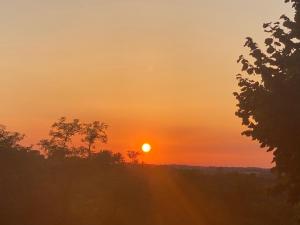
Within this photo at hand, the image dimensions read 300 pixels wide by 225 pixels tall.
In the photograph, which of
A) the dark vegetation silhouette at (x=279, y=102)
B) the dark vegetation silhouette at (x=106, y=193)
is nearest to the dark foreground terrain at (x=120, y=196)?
the dark vegetation silhouette at (x=106, y=193)

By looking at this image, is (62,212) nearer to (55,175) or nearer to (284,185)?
(55,175)

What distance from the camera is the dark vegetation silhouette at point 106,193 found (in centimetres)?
4975


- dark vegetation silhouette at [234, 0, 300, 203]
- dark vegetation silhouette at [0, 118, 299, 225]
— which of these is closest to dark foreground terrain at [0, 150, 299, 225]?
dark vegetation silhouette at [0, 118, 299, 225]

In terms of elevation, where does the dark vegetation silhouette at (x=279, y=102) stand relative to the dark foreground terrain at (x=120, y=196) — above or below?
below

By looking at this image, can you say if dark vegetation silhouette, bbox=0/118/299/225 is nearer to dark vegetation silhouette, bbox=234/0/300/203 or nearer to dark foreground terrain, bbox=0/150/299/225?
dark foreground terrain, bbox=0/150/299/225

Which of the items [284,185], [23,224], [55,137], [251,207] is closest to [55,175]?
[55,137]

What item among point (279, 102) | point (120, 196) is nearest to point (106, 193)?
point (120, 196)

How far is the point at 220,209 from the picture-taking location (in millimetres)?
67000

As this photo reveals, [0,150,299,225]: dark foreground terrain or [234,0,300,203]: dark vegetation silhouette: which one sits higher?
[0,150,299,225]: dark foreground terrain

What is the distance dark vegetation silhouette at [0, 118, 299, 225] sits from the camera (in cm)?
4975

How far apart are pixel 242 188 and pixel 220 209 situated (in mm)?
7067

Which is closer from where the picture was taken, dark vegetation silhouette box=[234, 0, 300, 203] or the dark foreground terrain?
dark vegetation silhouette box=[234, 0, 300, 203]

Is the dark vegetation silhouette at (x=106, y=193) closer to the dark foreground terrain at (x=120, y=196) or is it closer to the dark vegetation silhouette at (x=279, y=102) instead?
the dark foreground terrain at (x=120, y=196)

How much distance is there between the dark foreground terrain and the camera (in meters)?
49.3
